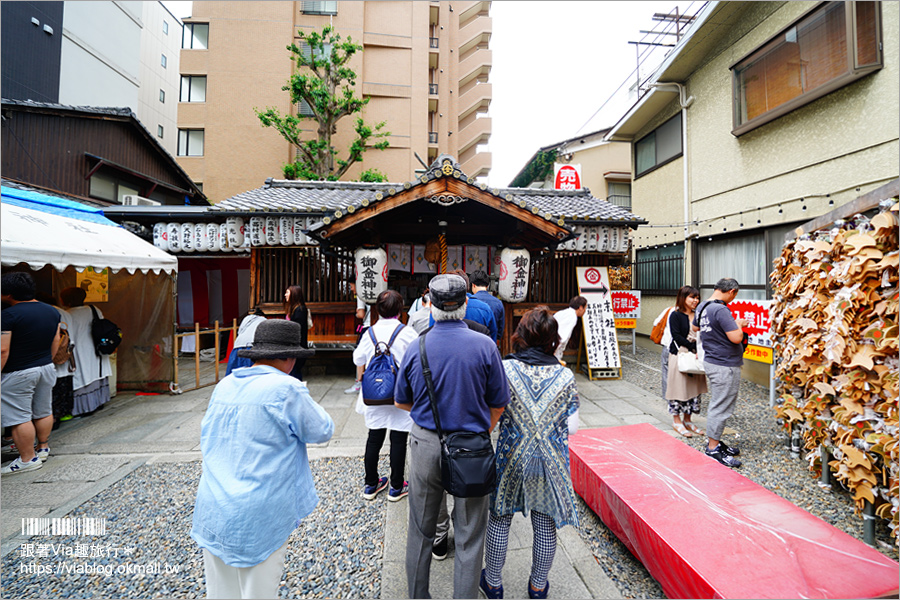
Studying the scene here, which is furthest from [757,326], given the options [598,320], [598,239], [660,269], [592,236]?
[660,269]

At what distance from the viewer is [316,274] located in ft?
28.7

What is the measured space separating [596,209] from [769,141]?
12.7 ft

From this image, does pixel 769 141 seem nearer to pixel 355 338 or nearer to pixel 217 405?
pixel 355 338

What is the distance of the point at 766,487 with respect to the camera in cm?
417

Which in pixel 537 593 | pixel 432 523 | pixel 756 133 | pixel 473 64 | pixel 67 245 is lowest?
pixel 537 593

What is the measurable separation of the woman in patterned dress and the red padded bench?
0.83m

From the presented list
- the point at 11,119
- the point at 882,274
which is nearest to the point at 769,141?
the point at 882,274

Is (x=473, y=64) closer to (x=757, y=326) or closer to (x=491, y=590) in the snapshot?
(x=757, y=326)

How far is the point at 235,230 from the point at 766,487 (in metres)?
10.3

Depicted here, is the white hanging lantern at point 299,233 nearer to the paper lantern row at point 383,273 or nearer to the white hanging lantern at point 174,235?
the paper lantern row at point 383,273

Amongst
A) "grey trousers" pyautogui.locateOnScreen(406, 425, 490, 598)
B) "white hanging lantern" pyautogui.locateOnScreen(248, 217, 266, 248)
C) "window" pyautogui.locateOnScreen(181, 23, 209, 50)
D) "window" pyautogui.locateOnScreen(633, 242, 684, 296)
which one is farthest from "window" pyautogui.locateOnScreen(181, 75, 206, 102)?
"grey trousers" pyautogui.locateOnScreen(406, 425, 490, 598)

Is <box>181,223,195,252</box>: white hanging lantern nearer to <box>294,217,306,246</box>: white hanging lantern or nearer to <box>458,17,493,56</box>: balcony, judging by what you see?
<box>294,217,306,246</box>: white hanging lantern

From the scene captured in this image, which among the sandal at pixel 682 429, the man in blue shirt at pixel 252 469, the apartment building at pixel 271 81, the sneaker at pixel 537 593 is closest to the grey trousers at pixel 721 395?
the sandal at pixel 682 429

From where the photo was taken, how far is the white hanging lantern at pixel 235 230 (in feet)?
27.0
